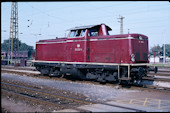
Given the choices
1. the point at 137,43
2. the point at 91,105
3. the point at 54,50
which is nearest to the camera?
the point at 91,105

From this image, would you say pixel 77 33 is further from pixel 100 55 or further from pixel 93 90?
pixel 93 90

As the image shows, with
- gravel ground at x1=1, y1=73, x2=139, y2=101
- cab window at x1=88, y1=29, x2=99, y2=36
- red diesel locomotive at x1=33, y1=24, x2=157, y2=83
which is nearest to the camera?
gravel ground at x1=1, y1=73, x2=139, y2=101

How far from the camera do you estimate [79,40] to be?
13.5 meters

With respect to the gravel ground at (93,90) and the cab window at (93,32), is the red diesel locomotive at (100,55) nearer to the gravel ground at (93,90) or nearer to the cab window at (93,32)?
the cab window at (93,32)

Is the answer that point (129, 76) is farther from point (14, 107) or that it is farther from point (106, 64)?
point (14, 107)

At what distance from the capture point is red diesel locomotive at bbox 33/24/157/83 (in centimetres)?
1116

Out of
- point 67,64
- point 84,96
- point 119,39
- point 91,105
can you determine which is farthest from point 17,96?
point 119,39

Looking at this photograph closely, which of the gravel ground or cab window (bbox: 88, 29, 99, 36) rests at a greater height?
cab window (bbox: 88, 29, 99, 36)

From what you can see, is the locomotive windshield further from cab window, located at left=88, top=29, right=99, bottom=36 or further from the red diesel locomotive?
cab window, located at left=88, top=29, right=99, bottom=36

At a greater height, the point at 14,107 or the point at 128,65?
the point at 128,65

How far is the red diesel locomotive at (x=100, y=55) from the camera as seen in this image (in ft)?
36.6

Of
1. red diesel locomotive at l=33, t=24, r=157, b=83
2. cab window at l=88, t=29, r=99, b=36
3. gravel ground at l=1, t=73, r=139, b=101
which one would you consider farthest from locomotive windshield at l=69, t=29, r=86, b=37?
gravel ground at l=1, t=73, r=139, b=101

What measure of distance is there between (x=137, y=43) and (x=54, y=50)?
768 centimetres

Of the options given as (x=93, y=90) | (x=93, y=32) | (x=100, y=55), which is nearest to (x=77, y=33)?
(x=93, y=32)
